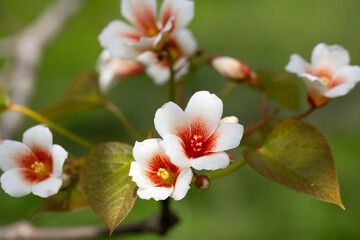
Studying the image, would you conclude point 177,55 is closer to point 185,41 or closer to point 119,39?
point 185,41

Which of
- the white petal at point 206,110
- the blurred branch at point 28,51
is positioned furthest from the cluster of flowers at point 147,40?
the blurred branch at point 28,51

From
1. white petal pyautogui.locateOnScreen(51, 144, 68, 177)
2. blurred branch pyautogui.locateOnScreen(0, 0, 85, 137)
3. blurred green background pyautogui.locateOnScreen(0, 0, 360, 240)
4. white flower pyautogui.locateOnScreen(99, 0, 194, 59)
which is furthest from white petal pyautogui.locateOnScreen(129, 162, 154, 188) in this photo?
blurred green background pyautogui.locateOnScreen(0, 0, 360, 240)

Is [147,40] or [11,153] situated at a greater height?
[147,40]

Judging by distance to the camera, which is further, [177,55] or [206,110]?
[177,55]

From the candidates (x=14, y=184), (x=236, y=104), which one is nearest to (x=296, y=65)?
(x=14, y=184)

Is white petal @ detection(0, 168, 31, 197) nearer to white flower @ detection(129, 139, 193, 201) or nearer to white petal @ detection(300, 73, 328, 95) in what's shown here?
white flower @ detection(129, 139, 193, 201)

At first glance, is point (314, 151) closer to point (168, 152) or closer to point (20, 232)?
point (168, 152)
